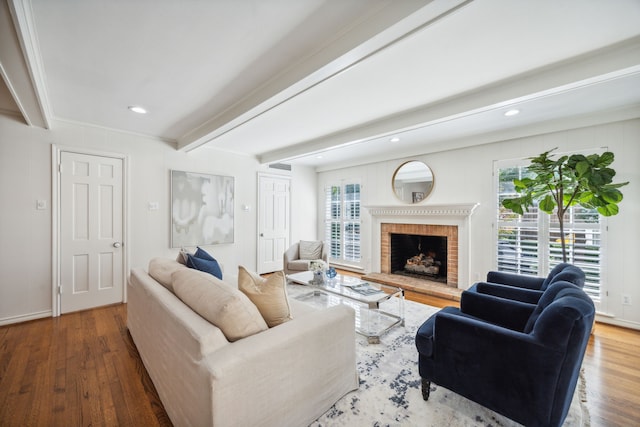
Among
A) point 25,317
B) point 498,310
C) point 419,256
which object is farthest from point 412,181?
point 25,317

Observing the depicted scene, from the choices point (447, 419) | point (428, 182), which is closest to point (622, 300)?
point (428, 182)

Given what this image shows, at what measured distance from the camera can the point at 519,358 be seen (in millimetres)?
1365

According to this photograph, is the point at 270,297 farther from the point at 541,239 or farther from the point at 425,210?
the point at 541,239

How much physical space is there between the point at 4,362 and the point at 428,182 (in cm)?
534

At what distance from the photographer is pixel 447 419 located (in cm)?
161

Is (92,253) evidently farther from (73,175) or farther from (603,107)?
(603,107)

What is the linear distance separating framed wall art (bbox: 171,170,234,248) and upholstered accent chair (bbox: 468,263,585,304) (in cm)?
378

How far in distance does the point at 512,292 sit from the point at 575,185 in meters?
1.53

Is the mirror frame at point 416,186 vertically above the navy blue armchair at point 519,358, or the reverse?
the mirror frame at point 416,186

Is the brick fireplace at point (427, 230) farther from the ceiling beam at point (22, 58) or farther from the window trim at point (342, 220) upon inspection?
the ceiling beam at point (22, 58)

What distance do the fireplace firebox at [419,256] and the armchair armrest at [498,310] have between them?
2.36 meters

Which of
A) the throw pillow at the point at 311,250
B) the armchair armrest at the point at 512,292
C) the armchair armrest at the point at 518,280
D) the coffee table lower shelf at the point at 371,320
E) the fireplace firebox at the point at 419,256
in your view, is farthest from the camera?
the throw pillow at the point at 311,250

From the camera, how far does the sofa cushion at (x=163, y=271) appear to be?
2049mm

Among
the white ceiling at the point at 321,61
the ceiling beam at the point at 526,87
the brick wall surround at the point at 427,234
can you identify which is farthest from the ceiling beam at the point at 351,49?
the brick wall surround at the point at 427,234
